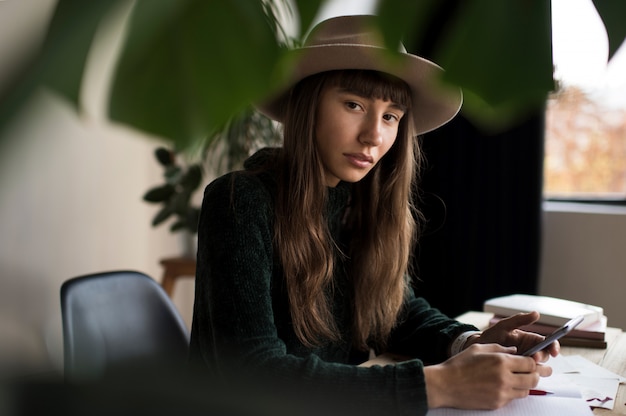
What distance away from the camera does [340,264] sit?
1461 millimetres

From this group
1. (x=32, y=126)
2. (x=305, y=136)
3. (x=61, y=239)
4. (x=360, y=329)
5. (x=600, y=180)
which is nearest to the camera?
(x=32, y=126)

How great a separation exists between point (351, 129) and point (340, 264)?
0.34 meters

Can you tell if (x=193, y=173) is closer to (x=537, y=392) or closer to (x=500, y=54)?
(x=537, y=392)

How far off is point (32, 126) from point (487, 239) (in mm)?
2905

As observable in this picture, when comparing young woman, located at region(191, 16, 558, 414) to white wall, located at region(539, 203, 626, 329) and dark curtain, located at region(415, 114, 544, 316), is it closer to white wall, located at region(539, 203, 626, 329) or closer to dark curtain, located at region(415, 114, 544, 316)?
dark curtain, located at region(415, 114, 544, 316)

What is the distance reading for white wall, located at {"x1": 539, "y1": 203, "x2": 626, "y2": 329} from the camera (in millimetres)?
2664

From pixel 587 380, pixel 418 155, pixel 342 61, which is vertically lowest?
pixel 587 380

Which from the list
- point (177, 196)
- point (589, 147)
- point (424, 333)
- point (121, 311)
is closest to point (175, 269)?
point (177, 196)

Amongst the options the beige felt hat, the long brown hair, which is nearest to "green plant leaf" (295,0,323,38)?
the beige felt hat

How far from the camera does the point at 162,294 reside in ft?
5.18

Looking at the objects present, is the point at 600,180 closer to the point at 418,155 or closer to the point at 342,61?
the point at 418,155

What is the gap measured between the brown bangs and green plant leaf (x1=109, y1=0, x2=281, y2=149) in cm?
109

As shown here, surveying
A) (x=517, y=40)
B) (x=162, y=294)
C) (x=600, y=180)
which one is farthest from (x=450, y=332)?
(x=600, y=180)

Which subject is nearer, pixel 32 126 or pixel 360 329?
pixel 32 126
